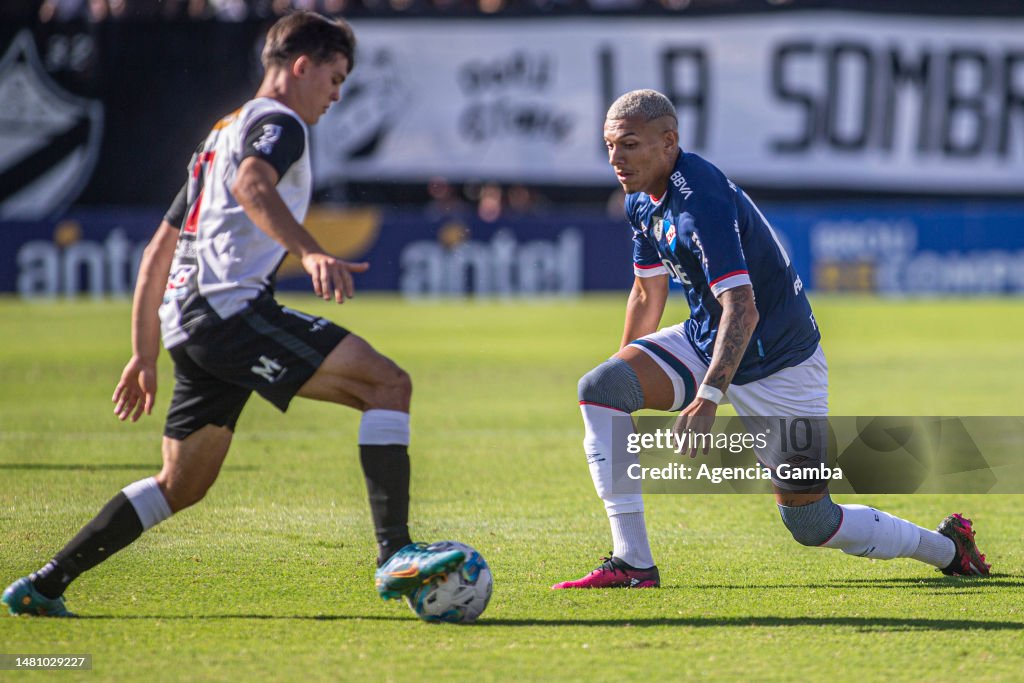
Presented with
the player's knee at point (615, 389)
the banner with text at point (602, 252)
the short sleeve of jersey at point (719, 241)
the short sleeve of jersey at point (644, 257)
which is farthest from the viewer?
the banner with text at point (602, 252)

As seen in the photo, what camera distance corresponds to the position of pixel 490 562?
6.12 metres

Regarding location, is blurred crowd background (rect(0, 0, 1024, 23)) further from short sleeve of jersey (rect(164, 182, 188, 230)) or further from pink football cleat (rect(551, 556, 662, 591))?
pink football cleat (rect(551, 556, 662, 591))

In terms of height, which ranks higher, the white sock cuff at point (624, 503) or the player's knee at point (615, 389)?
the player's knee at point (615, 389)

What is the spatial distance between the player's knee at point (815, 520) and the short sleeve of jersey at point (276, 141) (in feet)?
7.87

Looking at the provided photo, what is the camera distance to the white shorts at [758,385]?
564 centimetres

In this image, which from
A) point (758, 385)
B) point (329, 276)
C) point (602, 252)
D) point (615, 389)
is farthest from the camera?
point (602, 252)

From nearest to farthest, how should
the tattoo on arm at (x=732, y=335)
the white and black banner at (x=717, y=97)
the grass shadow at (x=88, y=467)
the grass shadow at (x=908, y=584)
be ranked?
the tattoo on arm at (x=732, y=335), the grass shadow at (x=908, y=584), the grass shadow at (x=88, y=467), the white and black banner at (x=717, y=97)

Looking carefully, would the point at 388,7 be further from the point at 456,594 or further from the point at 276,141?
the point at 456,594

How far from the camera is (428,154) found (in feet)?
99.4

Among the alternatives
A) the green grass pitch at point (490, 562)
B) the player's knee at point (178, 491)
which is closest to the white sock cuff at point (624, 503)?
the green grass pitch at point (490, 562)
